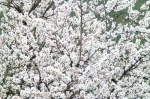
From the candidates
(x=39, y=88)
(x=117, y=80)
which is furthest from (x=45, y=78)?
(x=117, y=80)

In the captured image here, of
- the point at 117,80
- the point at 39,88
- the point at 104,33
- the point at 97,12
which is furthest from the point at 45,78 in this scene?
the point at 97,12

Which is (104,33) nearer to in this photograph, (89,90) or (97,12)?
(97,12)

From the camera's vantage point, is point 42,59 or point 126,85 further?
point 126,85

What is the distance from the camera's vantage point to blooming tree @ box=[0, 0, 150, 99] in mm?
6359

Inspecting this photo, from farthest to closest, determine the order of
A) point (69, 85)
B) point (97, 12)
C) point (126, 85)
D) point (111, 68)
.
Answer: point (97, 12) → point (126, 85) → point (111, 68) → point (69, 85)

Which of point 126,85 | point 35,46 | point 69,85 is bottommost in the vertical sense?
point 126,85

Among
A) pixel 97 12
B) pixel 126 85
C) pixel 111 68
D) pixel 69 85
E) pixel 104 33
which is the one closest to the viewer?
pixel 69 85

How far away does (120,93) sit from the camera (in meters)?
6.80

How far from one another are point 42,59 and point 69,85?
0.76 meters

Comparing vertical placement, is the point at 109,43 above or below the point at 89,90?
above

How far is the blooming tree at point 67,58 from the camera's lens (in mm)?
6359

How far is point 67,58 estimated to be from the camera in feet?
21.8

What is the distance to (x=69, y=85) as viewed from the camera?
6391mm

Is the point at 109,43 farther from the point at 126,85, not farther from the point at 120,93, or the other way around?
→ the point at 120,93
